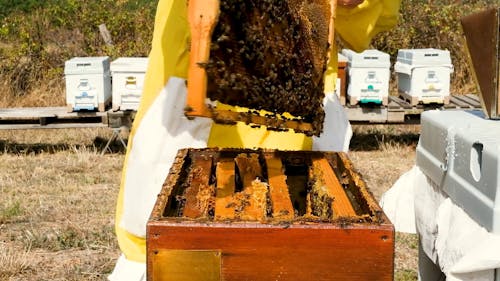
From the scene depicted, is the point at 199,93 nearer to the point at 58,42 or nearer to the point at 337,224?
the point at 337,224

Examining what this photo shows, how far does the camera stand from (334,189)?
1.84m

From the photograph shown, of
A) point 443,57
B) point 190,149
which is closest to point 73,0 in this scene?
point 443,57

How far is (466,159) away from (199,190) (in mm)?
682

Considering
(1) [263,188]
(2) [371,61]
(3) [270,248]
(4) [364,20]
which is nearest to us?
(3) [270,248]

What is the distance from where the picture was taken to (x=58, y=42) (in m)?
8.32

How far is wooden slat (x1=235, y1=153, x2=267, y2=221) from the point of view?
5.38 ft

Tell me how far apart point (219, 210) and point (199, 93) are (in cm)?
31

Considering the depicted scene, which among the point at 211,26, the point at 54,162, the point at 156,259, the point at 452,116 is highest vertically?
the point at 211,26

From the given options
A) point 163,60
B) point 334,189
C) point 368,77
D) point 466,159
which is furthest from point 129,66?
point 466,159

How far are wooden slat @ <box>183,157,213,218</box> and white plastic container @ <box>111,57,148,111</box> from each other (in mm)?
4165

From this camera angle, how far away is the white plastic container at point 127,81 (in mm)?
6199

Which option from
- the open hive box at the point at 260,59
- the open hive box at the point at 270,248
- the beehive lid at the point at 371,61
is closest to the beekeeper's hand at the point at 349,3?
the open hive box at the point at 260,59

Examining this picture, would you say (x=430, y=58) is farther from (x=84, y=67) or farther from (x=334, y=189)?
(x=334, y=189)

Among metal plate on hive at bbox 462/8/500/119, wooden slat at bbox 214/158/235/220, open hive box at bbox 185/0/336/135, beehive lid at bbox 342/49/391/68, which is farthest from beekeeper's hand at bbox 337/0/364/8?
beehive lid at bbox 342/49/391/68
